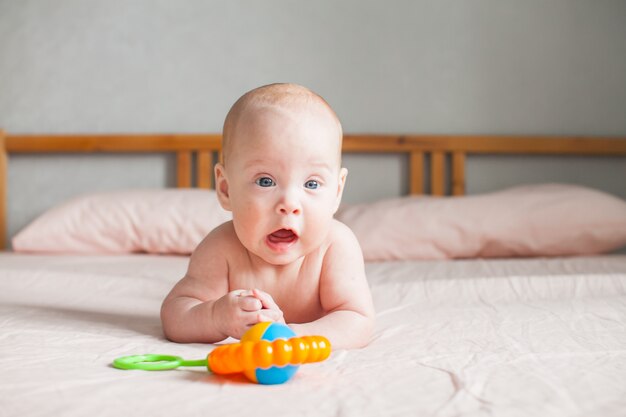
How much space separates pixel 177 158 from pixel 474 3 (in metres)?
1.18

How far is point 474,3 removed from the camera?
247 cm

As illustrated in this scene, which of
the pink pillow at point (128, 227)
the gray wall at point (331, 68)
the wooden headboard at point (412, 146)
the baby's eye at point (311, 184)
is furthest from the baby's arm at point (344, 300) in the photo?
the gray wall at point (331, 68)

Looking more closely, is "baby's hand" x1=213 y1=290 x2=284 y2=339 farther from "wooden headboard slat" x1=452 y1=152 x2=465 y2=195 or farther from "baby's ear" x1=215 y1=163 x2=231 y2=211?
"wooden headboard slat" x1=452 y1=152 x2=465 y2=195

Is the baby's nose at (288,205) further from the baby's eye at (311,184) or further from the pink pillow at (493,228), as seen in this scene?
the pink pillow at (493,228)

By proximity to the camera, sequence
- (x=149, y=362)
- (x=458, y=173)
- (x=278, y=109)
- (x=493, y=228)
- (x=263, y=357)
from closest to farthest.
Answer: (x=263, y=357)
(x=149, y=362)
(x=278, y=109)
(x=493, y=228)
(x=458, y=173)

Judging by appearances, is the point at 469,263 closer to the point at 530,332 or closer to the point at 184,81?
the point at 530,332

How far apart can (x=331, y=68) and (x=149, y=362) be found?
1872mm

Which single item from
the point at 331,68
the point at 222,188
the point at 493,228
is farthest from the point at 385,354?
the point at 331,68

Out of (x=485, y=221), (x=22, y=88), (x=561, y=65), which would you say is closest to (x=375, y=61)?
(x=561, y=65)

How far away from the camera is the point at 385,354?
0.80m

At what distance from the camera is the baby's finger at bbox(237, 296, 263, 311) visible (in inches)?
30.8

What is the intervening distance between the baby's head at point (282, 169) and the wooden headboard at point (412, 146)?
1497 millimetres

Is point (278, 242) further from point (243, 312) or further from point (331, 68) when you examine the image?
point (331, 68)

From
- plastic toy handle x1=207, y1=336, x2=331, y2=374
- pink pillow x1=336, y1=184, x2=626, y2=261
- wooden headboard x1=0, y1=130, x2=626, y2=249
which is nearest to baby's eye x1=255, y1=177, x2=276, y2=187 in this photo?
plastic toy handle x1=207, y1=336, x2=331, y2=374
